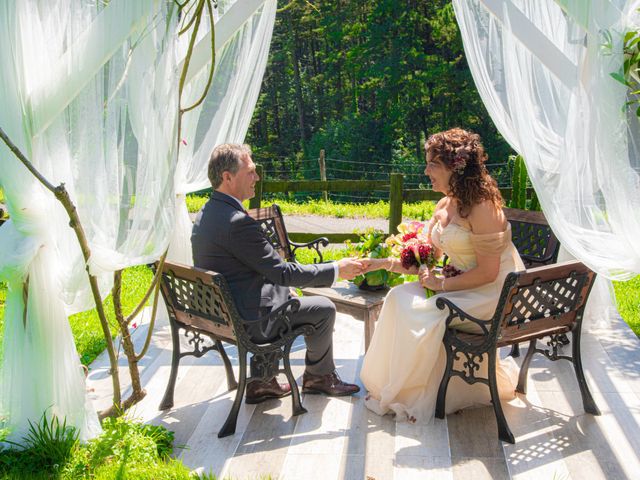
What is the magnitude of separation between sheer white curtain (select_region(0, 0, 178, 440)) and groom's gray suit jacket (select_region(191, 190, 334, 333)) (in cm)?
40

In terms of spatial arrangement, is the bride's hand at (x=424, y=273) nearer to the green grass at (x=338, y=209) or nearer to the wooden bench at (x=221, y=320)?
the wooden bench at (x=221, y=320)

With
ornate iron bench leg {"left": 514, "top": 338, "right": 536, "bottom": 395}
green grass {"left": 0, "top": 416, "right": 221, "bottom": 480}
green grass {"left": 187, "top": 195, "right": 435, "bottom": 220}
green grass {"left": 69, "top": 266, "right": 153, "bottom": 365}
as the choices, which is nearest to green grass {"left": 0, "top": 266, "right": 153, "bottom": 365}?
green grass {"left": 69, "top": 266, "right": 153, "bottom": 365}

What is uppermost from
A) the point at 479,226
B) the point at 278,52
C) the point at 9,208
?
the point at 278,52

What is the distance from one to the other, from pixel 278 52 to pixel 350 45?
3.53m

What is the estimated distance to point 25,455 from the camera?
11.5 feet

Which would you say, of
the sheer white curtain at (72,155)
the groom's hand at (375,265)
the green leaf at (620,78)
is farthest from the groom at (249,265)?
the green leaf at (620,78)

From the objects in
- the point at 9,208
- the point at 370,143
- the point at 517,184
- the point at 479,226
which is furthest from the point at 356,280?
the point at 370,143

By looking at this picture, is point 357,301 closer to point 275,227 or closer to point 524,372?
point 524,372

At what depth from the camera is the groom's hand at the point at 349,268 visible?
4359mm

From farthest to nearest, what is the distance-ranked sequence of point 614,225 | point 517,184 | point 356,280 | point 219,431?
point 517,184, point 356,280, point 219,431, point 614,225

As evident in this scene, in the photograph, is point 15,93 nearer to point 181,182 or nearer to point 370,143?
point 181,182

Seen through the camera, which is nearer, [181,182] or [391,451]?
[391,451]

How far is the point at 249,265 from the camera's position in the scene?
3904 millimetres

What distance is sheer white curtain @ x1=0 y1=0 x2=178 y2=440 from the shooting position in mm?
3326
